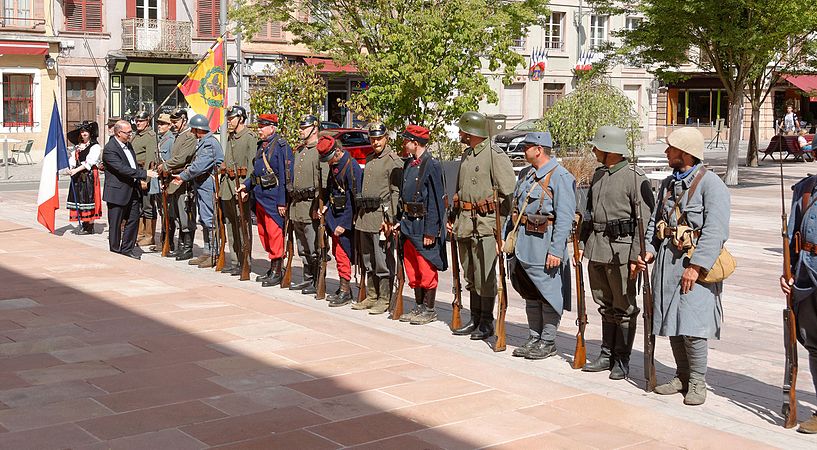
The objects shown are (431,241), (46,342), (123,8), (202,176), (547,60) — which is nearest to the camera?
(46,342)

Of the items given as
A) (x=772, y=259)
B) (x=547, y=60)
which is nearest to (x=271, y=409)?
(x=772, y=259)

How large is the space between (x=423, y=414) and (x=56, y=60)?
32635mm

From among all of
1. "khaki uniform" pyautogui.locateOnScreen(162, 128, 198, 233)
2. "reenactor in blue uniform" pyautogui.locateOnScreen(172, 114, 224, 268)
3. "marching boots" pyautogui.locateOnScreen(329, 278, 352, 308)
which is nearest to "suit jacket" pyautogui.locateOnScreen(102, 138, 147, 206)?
"khaki uniform" pyautogui.locateOnScreen(162, 128, 198, 233)

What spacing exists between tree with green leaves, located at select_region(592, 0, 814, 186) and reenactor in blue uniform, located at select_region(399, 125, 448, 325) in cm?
1616

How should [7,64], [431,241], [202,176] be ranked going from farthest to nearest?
[7,64] → [202,176] → [431,241]

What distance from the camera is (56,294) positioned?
1117 centimetres

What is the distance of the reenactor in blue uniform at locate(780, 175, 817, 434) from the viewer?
22.0 feet

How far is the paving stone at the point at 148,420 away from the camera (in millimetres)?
6535

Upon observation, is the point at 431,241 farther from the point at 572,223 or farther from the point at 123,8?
the point at 123,8

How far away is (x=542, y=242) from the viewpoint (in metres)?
8.42

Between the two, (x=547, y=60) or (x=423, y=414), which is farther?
(x=547, y=60)

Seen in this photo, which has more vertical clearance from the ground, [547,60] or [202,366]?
[547,60]

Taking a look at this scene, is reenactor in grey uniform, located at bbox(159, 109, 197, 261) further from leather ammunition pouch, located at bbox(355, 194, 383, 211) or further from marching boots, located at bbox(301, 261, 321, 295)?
leather ammunition pouch, located at bbox(355, 194, 383, 211)

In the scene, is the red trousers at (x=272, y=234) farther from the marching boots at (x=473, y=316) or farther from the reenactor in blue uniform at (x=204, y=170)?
the marching boots at (x=473, y=316)
